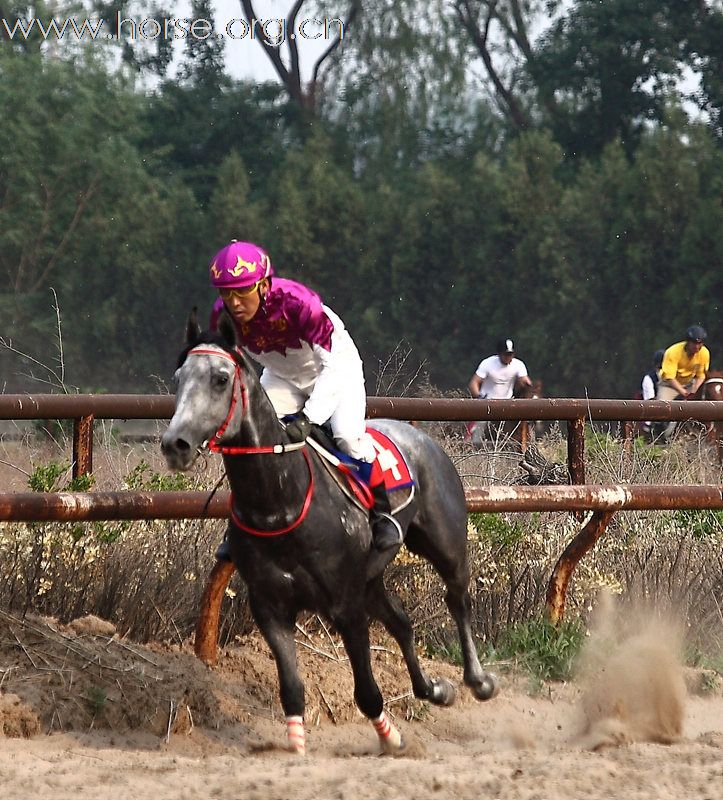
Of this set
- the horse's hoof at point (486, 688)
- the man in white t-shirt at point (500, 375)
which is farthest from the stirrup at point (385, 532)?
the man in white t-shirt at point (500, 375)

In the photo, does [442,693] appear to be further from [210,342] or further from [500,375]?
[500,375]

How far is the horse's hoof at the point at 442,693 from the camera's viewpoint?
5816 mm

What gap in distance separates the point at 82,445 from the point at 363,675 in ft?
5.44

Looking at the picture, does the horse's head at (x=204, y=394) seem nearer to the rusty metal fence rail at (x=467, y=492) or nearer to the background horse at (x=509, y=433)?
the rusty metal fence rail at (x=467, y=492)

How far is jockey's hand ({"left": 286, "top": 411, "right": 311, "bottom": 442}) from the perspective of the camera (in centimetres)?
516

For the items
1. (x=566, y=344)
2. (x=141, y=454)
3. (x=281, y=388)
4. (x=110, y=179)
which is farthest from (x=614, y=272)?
(x=281, y=388)

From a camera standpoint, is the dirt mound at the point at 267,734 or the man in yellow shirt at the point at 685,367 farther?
the man in yellow shirt at the point at 685,367

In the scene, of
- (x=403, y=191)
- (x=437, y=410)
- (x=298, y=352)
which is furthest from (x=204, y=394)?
(x=403, y=191)

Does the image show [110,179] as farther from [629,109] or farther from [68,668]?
[68,668]

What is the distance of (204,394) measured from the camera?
4703 millimetres

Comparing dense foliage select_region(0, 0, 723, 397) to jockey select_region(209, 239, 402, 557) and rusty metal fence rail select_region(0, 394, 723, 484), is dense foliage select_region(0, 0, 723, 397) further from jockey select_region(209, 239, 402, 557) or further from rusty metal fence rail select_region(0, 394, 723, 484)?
jockey select_region(209, 239, 402, 557)

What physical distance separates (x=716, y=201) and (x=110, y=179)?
56.2 ft

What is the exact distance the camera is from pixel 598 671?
6219 mm

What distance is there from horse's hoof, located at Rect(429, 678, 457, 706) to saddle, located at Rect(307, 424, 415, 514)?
81 centimetres
